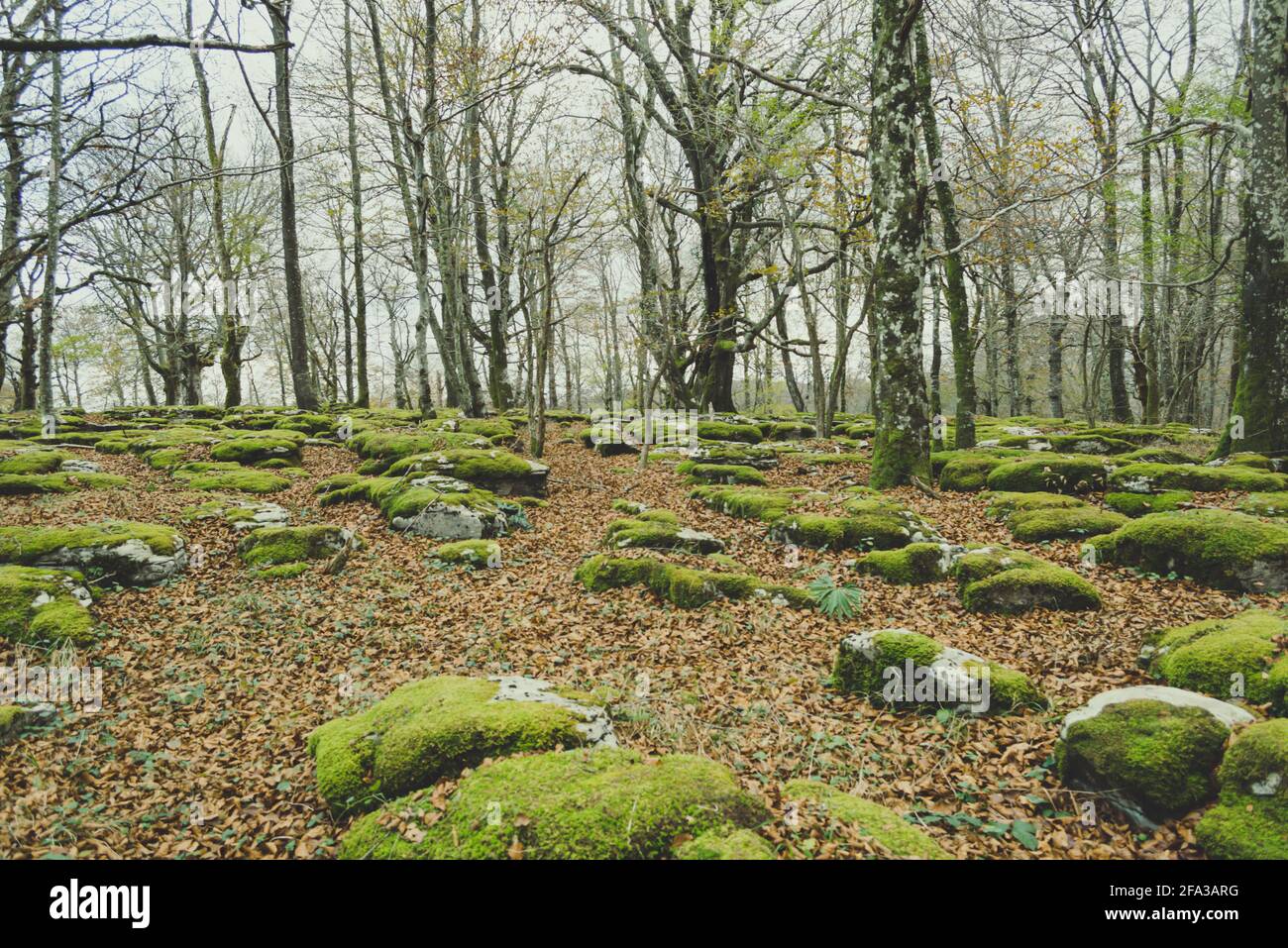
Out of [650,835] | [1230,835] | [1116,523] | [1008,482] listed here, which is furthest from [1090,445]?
[650,835]

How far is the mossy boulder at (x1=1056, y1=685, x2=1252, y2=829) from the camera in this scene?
3.04 m

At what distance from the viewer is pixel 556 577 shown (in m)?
7.54

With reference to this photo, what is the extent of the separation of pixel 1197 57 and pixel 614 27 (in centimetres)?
1851

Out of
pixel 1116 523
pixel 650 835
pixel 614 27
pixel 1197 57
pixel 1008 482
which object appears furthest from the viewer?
pixel 1197 57

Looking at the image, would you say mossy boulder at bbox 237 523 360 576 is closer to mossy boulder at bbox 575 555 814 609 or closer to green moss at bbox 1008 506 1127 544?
mossy boulder at bbox 575 555 814 609

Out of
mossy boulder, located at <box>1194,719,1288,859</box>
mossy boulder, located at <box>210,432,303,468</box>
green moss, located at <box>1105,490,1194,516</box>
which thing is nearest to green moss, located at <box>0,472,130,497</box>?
mossy boulder, located at <box>210,432,303,468</box>

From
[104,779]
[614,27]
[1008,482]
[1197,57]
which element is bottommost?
[104,779]

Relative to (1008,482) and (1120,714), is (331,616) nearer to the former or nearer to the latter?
(1120,714)

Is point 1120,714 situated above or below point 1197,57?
below

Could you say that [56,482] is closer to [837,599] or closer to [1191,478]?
[837,599]

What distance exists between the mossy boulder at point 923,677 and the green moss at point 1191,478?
5739mm

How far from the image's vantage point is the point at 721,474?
1190 cm

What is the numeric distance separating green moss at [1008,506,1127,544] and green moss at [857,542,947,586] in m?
1.51
